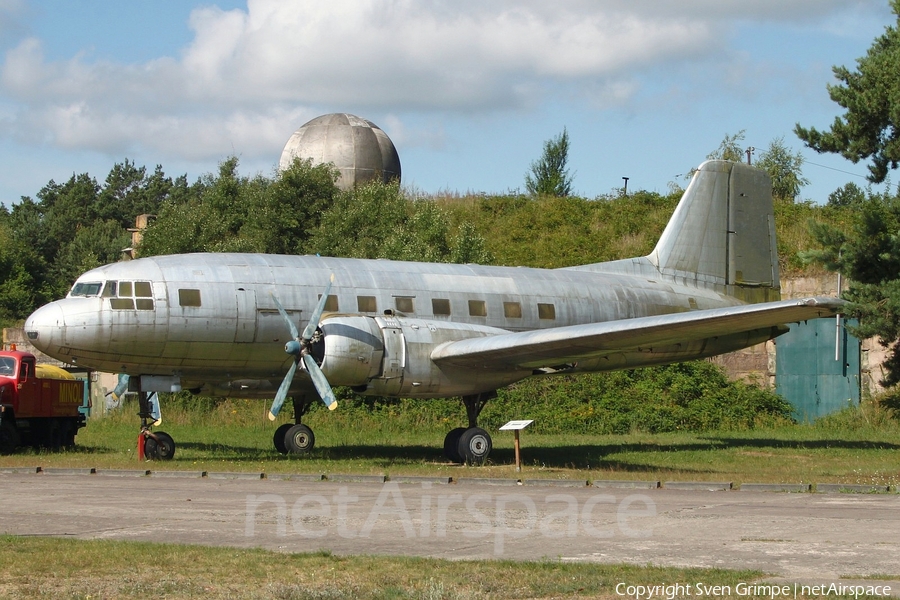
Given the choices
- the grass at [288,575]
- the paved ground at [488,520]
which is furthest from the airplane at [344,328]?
the grass at [288,575]

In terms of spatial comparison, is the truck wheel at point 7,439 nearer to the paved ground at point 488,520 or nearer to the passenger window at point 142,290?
the passenger window at point 142,290

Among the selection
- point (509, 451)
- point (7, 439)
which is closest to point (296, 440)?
point (509, 451)

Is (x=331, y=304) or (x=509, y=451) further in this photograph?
(x=509, y=451)

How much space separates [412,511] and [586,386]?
1847 centimetres

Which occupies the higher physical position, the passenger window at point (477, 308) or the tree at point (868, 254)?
the tree at point (868, 254)

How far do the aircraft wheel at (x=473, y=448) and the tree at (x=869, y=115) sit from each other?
8.42 meters

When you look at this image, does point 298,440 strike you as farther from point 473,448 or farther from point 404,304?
point 473,448

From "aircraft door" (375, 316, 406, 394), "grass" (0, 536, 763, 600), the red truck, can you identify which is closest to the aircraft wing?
"aircraft door" (375, 316, 406, 394)

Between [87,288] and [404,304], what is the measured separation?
19.3 feet

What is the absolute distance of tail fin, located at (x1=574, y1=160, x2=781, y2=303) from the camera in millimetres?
24797

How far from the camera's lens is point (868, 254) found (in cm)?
2012

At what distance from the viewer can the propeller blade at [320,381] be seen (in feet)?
59.8

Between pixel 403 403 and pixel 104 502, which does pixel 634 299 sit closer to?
pixel 403 403

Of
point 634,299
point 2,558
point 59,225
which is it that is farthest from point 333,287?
point 59,225
